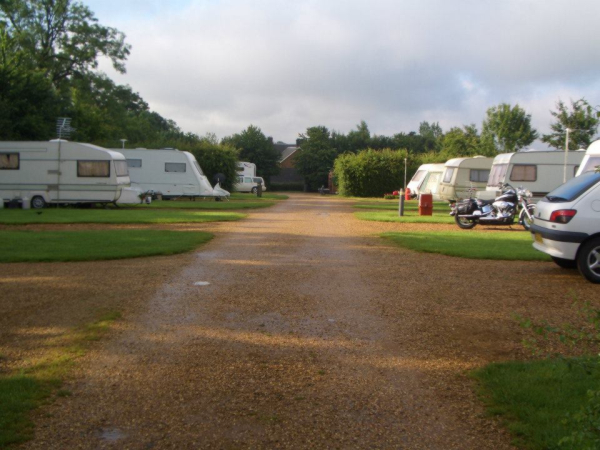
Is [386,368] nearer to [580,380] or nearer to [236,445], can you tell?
[580,380]

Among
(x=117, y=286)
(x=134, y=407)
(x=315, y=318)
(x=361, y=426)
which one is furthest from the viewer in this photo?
(x=117, y=286)

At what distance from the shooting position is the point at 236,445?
12.3 ft

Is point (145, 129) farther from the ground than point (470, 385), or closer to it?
farther from the ground

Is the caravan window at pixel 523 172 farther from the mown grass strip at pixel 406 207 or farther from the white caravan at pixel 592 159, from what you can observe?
the white caravan at pixel 592 159

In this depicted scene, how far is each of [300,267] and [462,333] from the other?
4406mm

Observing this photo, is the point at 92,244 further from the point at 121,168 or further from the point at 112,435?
the point at 121,168

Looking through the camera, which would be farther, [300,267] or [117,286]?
[300,267]

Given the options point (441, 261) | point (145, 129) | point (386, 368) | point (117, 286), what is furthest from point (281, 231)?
point (145, 129)

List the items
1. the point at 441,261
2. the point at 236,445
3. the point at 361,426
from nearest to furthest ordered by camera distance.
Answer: the point at 236,445 < the point at 361,426 < the point at 441,261

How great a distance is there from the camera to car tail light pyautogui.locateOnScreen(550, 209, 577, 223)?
917 centimetres

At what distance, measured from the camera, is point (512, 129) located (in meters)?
45.4

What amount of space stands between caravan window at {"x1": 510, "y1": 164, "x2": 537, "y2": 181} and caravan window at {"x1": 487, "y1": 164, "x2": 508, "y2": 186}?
0.41 metres

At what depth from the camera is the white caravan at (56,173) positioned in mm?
26641

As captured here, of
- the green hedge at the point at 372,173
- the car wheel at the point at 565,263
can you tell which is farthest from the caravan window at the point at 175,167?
the car wheel at the point at 565,263
